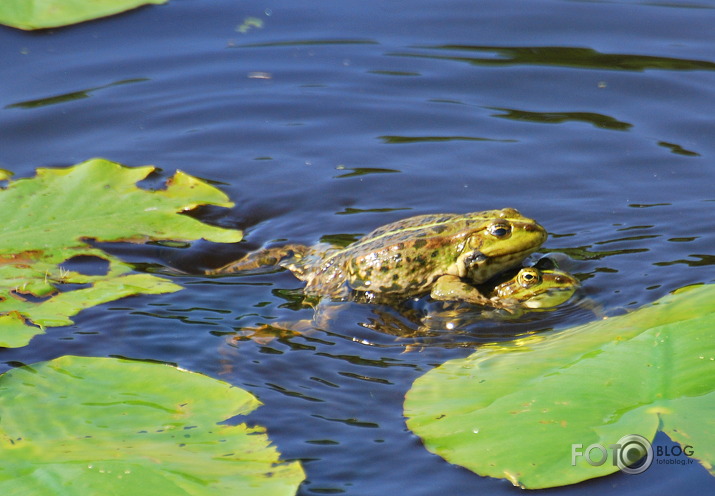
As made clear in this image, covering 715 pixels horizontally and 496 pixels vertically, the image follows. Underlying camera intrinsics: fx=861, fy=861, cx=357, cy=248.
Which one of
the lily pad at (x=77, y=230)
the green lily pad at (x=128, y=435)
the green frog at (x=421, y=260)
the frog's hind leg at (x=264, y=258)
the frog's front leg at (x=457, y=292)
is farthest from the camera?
the frog's hind leg at (x=264, y=258)

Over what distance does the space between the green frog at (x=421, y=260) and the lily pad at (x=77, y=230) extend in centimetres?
76

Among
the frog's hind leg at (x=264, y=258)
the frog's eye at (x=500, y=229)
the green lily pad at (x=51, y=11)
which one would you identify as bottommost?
the frog's hind leg at (x=264, y=258)

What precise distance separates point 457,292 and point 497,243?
378 millimetres

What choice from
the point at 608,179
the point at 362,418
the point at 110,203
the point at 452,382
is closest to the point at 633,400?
the point at 452,382

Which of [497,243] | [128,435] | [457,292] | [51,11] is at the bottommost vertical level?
[128,435]

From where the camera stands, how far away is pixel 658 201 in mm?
5891

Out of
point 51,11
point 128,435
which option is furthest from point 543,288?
point 51,11

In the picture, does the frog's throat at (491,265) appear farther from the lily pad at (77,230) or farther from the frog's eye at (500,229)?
the lily pad at (77,230)

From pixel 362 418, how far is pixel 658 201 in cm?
306

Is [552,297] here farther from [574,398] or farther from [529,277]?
[574,398]

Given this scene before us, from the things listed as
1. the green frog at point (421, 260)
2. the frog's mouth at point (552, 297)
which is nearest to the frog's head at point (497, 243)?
the green frog at point (421, 260)

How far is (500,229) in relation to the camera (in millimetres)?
5062

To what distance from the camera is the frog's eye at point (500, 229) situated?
5.06 meters

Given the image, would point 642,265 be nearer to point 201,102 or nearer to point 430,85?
point 430,85
